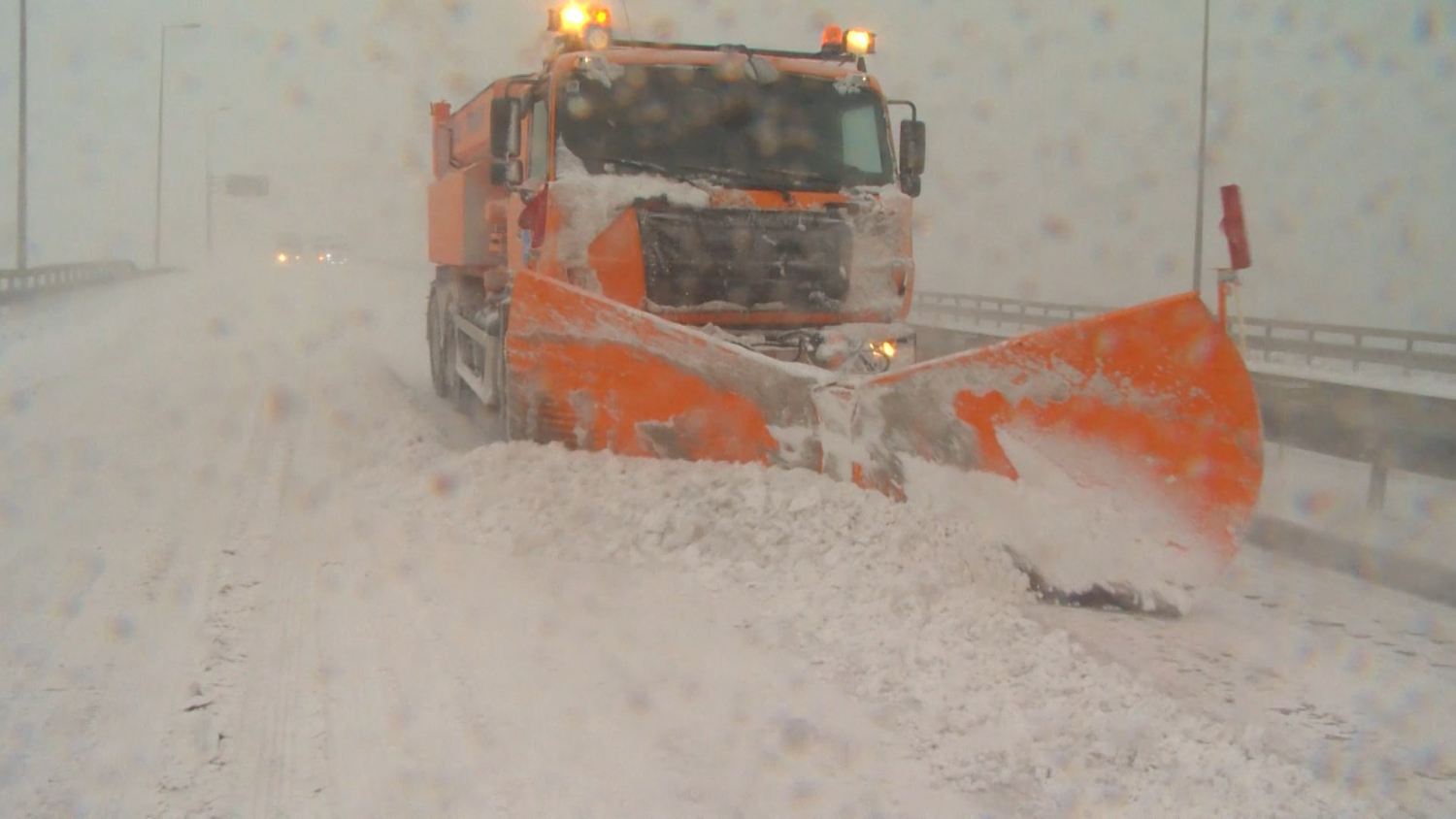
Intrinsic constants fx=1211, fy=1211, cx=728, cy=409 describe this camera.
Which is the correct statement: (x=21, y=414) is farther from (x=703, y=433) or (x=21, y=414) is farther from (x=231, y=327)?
(x=231, y=327)

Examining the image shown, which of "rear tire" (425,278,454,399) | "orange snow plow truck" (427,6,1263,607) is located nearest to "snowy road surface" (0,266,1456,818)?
"orange snow plow truck" (427,6,1263,607)

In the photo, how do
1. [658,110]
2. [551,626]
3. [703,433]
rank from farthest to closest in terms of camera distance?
[658,110] < [703,433] < [551,626]

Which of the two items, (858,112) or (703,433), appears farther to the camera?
(858,112)

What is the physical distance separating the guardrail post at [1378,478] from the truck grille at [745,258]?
10.8 ft

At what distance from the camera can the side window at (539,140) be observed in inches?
299

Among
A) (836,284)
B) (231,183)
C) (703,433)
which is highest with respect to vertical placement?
(231,183)

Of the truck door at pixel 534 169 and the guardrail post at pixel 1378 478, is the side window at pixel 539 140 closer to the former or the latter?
the truck door at pixel 534 169

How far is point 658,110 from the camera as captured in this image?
301 inches

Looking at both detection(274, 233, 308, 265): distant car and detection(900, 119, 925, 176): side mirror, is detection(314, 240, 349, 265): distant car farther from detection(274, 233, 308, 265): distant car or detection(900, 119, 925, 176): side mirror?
detection(900, 119, 925, 176): side mirror

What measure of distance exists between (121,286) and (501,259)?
104 ft

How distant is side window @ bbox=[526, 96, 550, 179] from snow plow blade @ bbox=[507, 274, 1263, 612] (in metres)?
2.41

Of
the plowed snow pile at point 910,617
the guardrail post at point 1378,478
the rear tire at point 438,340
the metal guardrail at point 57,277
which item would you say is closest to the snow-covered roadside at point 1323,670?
the plowed snow pile at point 910,617

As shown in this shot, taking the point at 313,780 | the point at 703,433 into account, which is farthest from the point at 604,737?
the point at 703,433

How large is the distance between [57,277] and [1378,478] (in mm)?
33099
